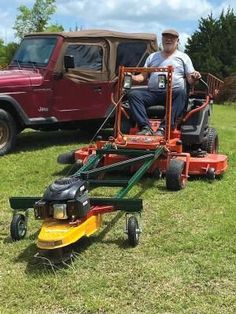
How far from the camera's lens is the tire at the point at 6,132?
905cm

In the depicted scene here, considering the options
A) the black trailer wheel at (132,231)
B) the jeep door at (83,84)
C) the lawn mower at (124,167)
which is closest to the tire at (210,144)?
the lawn mower at (124,167)

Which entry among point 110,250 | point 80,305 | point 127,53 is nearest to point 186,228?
point 110,250

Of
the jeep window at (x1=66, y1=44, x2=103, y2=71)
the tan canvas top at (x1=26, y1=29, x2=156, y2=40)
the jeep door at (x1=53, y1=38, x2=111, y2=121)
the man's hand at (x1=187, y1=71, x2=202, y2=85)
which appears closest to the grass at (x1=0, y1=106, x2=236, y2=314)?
the man's hand at (x1=187, y1=71, x2=202, y2=85)

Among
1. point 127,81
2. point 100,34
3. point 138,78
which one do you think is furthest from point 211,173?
point 100,34

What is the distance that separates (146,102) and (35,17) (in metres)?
32.7

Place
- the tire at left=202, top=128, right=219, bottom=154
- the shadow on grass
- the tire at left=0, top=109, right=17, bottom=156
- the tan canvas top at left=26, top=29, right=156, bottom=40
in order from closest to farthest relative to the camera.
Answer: the shadow on grass
the tire at left=202, top=128, right=219, bottom=154
the tire at left=0, top=109, right=17, bottom=156
the tan canvas top at left=26, top=29, right=156, bottom=40

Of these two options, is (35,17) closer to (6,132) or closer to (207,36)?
(207,36)

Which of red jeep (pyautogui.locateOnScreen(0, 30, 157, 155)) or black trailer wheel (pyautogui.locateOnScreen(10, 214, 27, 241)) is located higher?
A: red jeep (pyautogui.locateOnScreen(0, 30, 157, 155))

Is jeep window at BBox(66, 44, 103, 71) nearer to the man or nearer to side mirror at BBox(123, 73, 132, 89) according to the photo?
the man

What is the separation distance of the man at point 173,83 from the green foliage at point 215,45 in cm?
2863

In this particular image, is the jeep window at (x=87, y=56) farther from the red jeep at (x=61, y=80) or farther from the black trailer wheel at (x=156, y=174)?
the black trailer wheel at (x=156, y=174)

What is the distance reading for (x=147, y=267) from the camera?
4312mm

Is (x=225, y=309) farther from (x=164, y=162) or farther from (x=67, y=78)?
(x=67, y=78)

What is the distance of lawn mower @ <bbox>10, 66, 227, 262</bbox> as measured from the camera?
4441mm
